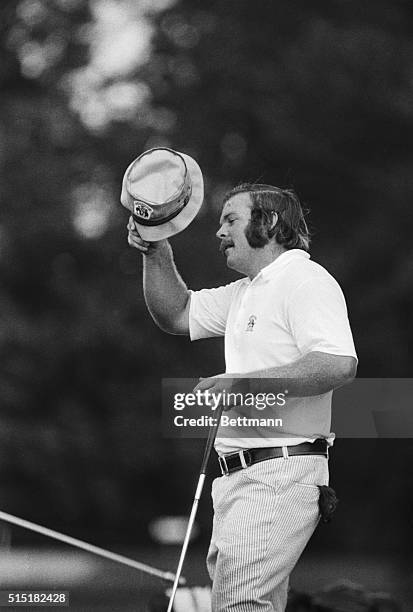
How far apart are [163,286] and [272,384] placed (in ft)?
1.19

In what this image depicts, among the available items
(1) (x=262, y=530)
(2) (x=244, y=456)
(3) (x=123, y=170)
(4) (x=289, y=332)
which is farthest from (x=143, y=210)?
(3) (x=123, y=170)

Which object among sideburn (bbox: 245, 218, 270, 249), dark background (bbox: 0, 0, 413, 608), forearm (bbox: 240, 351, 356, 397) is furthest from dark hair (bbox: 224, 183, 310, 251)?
dark background (bbox: 0, 0, 413, 608)

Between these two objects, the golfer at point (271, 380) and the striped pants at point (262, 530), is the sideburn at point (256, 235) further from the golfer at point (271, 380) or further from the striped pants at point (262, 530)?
the striped pants at point (262, 530)

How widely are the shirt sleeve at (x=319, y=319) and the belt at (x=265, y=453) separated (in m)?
0.14

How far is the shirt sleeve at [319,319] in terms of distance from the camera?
1.72 metres

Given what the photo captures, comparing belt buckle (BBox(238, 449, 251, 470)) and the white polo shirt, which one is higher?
the white polo shirt

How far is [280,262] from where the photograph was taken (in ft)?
6.14

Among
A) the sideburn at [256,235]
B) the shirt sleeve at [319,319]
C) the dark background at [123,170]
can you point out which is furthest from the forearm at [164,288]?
the dark background at [123,170]

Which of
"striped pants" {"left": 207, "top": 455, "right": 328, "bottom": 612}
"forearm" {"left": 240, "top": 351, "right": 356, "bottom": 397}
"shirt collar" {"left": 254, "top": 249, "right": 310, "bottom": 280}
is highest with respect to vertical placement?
"shirt collar" {"left": 254, "top": 249, "right": 310, "bottom": 280}

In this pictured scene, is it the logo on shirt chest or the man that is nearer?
the man

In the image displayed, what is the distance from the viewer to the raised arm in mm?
1972

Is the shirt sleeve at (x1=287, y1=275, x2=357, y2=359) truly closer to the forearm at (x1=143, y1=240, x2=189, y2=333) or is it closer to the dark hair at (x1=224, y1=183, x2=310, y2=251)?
the dark hair at (x1=224, y1=183, x2=310, y2=251)

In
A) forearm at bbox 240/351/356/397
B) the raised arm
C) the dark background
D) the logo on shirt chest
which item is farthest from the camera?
the dark background

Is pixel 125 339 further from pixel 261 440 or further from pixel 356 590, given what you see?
pixel 261 440
